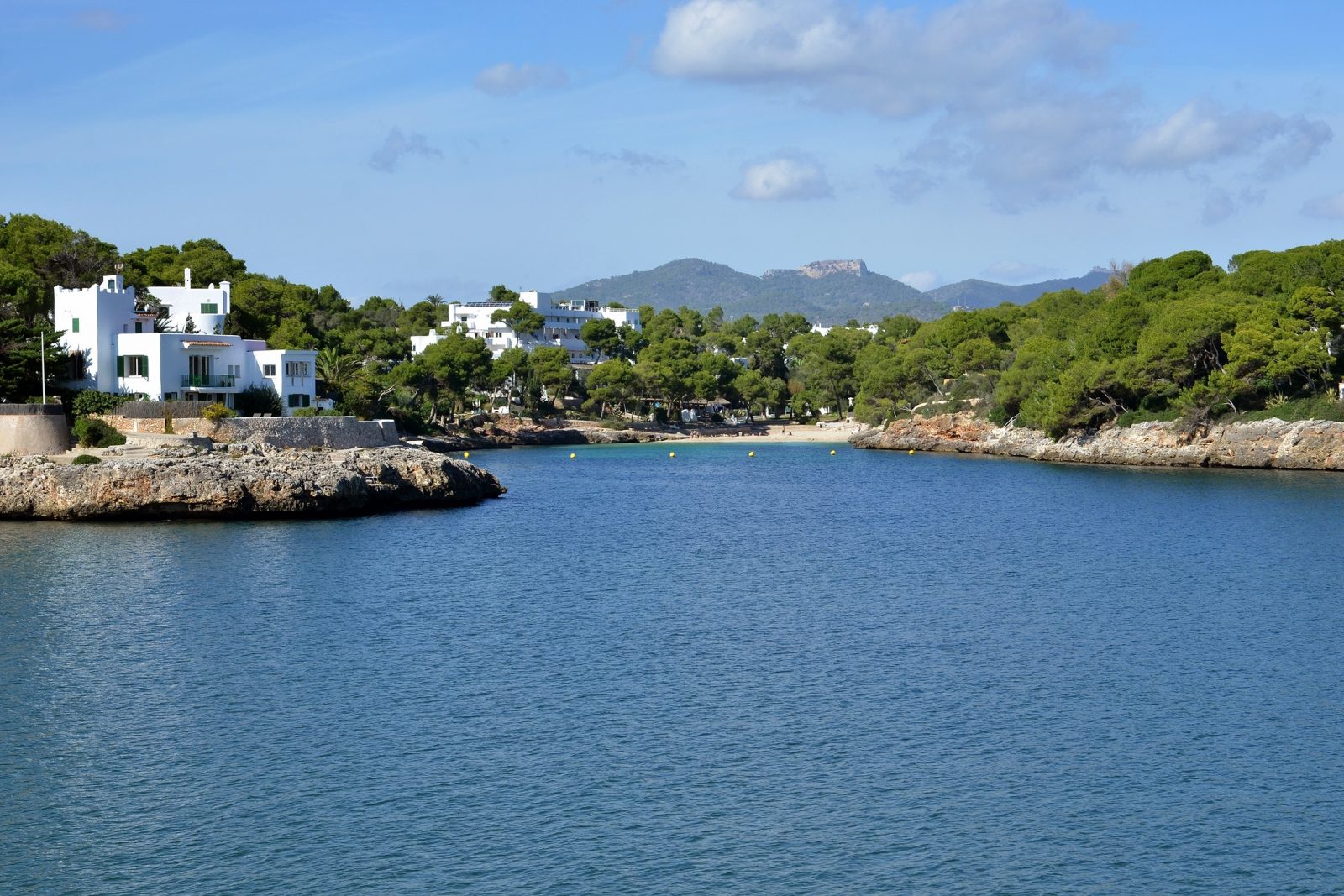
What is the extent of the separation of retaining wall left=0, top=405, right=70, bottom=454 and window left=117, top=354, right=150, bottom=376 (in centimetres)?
912

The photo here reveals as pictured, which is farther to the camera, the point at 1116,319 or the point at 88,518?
the point at 1116,319

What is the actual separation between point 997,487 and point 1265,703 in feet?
156

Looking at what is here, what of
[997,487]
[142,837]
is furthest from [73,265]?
[142,837]

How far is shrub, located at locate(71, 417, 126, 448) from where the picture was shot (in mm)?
57469

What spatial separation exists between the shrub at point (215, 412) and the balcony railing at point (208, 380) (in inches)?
193

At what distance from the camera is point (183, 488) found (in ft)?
169

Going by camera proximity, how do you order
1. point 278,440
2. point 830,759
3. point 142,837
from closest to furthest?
1. point 142,837
2. point 830,759
3. point 278,440

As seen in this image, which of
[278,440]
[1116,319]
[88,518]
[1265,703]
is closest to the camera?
[1265,703]

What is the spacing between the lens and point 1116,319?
89562 mm

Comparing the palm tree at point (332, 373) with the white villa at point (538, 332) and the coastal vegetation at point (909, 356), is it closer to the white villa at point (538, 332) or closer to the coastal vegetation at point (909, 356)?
the coastal vegetation at point (909, 356)

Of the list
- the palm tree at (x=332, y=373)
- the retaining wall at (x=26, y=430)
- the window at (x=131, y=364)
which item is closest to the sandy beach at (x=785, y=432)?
the palm tree at (x=332, y=373)

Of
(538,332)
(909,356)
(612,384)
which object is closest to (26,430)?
(909,356)

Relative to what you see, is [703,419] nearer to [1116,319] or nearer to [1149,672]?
[1116,319]

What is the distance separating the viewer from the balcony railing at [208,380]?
6581cm
